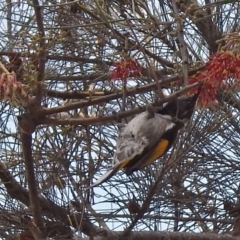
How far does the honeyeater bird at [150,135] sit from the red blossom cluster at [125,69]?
0.36 feet

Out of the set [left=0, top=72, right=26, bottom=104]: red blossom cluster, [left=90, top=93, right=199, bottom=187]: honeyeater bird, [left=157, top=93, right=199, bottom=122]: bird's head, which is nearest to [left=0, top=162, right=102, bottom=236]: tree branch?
[left=90, top=93, right=199, bottom=187]: honeyeater bird

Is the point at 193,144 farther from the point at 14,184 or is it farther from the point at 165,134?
the point at 14,184

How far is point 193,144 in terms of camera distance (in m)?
1.74

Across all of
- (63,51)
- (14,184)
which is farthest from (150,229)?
(63,51)

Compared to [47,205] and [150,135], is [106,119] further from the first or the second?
[47,205]

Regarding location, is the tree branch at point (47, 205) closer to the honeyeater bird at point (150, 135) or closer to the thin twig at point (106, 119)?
the honeyeater bird at point (150, 135)

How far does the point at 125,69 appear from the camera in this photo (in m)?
1.43

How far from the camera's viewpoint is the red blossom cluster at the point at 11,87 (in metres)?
1.21

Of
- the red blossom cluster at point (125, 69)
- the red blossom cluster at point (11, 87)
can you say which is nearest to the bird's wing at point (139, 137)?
the red blossom cluster at point (125, 69)

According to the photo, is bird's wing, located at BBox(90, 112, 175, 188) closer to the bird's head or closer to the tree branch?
the bird's head

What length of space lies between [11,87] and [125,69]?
12.0 inches

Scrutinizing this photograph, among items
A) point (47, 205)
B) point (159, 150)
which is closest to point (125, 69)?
point (159, 150)

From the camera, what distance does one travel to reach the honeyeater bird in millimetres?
1534

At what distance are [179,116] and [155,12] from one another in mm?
580
